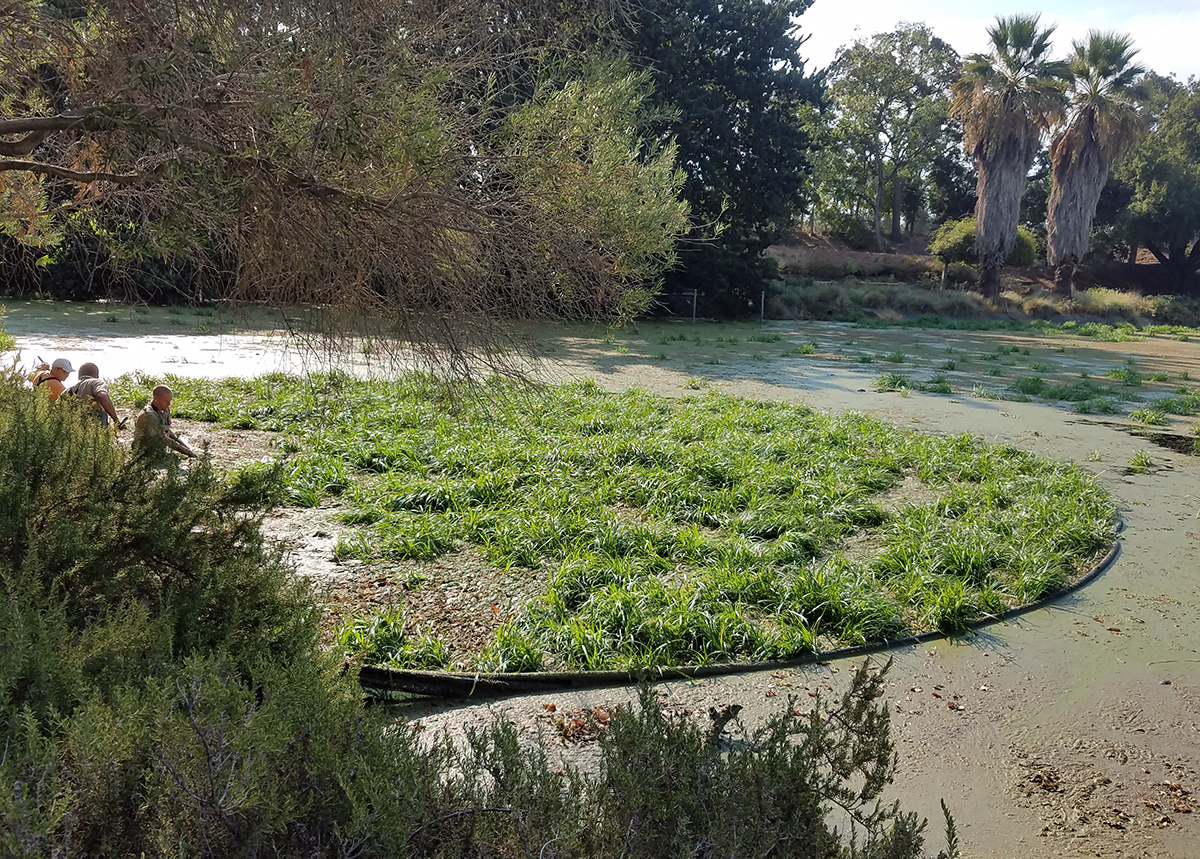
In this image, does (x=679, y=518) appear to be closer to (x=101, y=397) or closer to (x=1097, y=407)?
(x=101, y=397)

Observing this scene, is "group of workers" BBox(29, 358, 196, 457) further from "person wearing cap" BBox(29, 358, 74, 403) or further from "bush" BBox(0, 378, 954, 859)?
"bush" BBox(0, 378, 954, 859)

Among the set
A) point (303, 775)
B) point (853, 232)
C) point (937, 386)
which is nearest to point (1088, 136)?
point (853, 232)

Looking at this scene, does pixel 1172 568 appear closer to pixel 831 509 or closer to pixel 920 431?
pixel 831 509

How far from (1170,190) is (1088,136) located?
393 inches

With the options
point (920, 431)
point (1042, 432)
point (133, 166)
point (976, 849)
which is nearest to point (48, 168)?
point (133, 166)

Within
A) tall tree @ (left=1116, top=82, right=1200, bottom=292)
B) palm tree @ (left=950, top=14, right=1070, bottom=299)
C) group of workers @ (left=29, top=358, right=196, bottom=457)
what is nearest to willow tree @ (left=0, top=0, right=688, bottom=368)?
group of workers @ (left=29, top=358, right=196, bottom=457)

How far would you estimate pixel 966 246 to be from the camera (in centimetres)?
4131

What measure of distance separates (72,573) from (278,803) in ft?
5.50

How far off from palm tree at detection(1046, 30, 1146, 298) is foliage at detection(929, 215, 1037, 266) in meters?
1.09

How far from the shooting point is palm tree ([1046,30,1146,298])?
38.5m

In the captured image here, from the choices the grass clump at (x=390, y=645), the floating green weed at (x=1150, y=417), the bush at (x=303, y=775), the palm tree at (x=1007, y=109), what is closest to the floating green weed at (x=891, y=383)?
the floating green weed at (x=1150, y=417)

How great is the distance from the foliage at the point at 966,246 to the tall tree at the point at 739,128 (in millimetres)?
13591

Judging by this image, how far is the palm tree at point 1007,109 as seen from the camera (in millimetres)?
36812

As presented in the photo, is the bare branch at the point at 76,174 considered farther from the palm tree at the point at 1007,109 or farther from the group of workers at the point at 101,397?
→ the palm tree at the point at 1007,109
